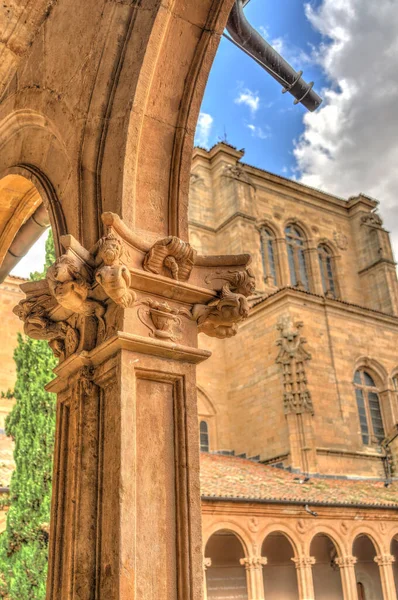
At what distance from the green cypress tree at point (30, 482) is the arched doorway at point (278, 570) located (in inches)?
240

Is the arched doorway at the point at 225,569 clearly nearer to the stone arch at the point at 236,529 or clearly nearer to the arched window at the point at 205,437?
the stone arch at the point at 236,529

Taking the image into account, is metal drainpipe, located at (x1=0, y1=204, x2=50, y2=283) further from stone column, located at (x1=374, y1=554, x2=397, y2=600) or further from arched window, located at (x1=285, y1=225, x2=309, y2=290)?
arched window, located at (x1=285, y1=225, x2=309, y2=290)

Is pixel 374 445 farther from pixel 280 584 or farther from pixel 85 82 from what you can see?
pixel 85 82

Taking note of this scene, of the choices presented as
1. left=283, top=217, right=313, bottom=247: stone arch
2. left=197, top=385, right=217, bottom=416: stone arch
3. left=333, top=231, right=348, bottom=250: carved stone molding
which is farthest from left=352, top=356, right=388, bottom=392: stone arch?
left=333, top=231, right=348, bottom=250: carved stone molding

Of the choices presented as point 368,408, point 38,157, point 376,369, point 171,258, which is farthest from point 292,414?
point 171,258

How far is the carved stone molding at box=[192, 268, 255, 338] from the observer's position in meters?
2.40

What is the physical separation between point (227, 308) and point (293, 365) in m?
12.1

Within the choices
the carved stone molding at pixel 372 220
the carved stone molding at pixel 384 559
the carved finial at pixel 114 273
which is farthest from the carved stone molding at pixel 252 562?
the carved stone molding at pixel 372 220

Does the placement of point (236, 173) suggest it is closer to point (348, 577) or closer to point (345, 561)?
point (345, 561)

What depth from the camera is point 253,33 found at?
3.47 meters

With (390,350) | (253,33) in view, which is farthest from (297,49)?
(253,33)

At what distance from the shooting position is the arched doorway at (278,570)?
12.4 metres

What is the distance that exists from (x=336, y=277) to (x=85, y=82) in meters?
20.5

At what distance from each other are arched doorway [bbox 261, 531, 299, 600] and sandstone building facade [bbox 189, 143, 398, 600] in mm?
28
